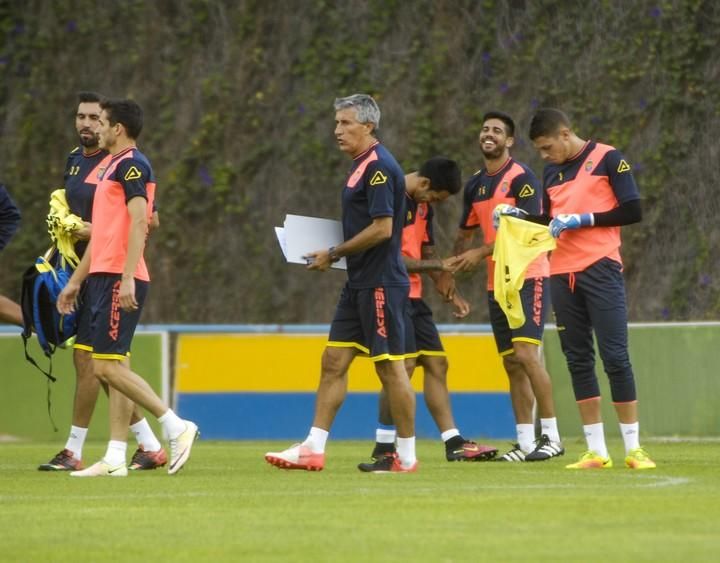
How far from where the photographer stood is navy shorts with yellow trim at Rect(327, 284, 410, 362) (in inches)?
383

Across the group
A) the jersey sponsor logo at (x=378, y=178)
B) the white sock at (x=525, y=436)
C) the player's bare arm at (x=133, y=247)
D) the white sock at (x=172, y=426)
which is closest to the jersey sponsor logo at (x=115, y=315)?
the player's bare arm at (x=133, y=247)

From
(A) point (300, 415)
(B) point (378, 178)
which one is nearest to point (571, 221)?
(B) point (378, 178)

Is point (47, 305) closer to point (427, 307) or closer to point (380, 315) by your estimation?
point (380, 315)

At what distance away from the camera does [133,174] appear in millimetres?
9664

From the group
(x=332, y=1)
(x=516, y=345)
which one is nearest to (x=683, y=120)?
(x=332, y=1)

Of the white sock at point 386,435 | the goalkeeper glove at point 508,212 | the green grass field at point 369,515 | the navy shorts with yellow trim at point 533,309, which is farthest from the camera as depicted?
the navy shorts with yellow trim at point 533,309

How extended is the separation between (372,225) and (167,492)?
2054mm

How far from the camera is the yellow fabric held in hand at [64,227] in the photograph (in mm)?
10492

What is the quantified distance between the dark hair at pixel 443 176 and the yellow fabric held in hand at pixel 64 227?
7.81ft

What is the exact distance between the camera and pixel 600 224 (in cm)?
984

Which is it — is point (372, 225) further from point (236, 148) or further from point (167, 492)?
point (236, 148)

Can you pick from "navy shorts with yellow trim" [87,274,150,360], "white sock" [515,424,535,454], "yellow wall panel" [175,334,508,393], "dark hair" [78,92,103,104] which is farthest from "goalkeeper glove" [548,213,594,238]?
"yellow wall panel" [175,334,508,393]

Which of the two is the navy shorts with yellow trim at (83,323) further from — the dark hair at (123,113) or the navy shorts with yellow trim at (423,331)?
the navy shorts with yellow trim at (423,331)

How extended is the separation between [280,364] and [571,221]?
5.72 m
